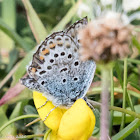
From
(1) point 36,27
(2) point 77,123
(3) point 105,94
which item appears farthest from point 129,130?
(1) point 36,27

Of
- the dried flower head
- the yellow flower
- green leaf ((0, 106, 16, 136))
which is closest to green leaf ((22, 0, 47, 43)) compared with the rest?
green leaf ((0, 106, 16, 136))

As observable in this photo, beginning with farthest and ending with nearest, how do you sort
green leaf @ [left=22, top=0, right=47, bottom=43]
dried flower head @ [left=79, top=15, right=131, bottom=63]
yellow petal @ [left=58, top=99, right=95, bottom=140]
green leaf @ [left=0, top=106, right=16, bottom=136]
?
green leaf @ [left=22, top=0, right=47, bottom=43], green leaf @ [left=0, top=106, right=16, bottom=136], yellow petal @ [left=58, top=99, right=95, bottom=140], dried flower head @ [left=79, top=15, right=131, bottom=63]

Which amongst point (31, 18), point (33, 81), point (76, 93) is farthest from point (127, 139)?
point (31, 18)

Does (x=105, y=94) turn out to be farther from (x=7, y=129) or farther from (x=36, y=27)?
(x=36, y=27)

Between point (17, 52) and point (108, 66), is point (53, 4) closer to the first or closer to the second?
point (17, 52)

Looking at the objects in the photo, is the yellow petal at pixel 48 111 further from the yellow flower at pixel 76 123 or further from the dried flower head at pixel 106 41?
the dried flower head at pixel 106 41

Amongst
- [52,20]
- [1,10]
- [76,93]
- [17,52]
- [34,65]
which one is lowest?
[76,93]

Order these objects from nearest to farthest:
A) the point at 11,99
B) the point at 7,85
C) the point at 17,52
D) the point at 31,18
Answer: the point at 11,99
the point at 31,18
the point at 7,85
the point at 17,52

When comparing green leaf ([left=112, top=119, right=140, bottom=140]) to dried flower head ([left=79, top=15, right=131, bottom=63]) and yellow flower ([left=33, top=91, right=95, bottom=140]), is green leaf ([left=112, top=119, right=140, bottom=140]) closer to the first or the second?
yellow flower ([left=33, top=91, right=95, bottom=140])
